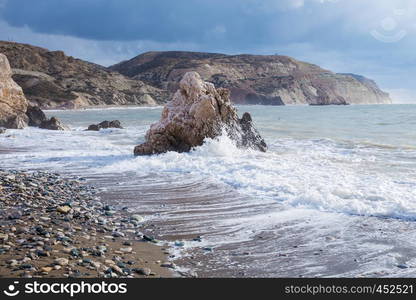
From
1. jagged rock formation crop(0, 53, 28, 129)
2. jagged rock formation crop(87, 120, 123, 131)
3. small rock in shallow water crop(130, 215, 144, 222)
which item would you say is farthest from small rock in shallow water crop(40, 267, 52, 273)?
jagged rock formation crop(0, 53, 28, 129)

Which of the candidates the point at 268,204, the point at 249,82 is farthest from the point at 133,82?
the point at 268,204

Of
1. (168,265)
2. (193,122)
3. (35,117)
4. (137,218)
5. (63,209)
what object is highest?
(35,117)

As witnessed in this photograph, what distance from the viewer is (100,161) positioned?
1301cm

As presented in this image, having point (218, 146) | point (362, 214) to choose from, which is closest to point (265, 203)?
point (362, 214)

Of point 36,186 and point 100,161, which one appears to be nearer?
point 36,186

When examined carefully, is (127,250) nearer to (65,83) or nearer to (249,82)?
(65,83)

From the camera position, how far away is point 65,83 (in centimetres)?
10419

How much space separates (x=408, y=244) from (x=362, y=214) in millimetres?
1425

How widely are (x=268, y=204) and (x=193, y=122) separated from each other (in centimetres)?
768

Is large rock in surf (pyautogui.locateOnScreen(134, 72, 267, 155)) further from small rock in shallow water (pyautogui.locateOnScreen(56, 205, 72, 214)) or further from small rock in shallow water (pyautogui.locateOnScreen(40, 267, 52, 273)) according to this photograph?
small rock in shallow water (pyautogui.locateOnScreen(40, 267, 52, 273))

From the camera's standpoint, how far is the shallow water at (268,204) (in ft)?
16.1

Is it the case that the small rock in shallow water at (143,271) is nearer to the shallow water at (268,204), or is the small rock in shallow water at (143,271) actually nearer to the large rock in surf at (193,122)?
the shallow water at (268,204)

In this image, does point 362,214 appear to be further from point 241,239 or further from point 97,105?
point 97,105

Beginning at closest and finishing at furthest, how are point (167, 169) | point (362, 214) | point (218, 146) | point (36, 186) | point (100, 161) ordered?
point (362, 214) → point (36, 186) → point (167, 169) → point (100, 161) → point (218, 146)
